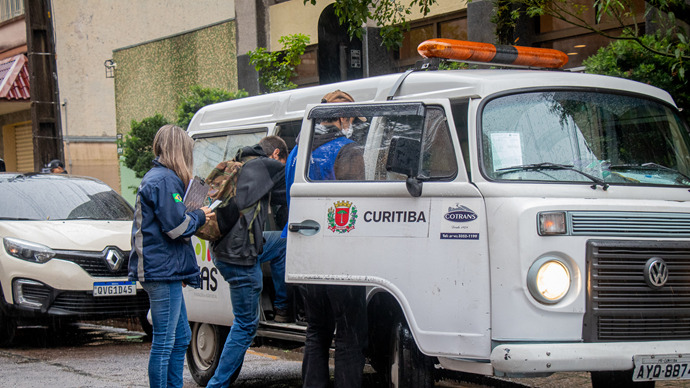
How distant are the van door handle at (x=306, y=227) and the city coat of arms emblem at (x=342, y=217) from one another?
0.36 ft

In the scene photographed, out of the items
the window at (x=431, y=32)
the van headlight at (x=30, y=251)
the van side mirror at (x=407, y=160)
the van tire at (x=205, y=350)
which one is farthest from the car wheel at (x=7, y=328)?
the window at (x=431, y=32)

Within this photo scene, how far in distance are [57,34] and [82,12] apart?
1108mm

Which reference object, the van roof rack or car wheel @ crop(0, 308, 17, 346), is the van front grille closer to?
the van roof rack

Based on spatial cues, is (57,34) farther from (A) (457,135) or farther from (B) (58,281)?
(A) (457,135)

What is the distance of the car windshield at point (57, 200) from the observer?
10484 millimetres

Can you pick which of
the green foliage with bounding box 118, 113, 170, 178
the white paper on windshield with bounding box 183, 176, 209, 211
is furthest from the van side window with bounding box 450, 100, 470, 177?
the green foliage with bounding box 118, 113, 170, 178

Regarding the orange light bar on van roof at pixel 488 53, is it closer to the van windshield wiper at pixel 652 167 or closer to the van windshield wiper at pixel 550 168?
the van windshield wiper at pixel 550 168

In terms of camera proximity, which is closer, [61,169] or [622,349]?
[622,349]

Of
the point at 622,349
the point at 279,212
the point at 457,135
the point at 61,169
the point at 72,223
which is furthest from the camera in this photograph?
the point at 61,169

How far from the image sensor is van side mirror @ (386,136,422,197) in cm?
521

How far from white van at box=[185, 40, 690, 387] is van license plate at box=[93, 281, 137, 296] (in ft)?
14.8

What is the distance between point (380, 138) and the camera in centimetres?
577

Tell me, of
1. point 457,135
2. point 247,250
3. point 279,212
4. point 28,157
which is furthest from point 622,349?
point 28,157

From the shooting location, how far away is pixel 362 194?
220 inches
